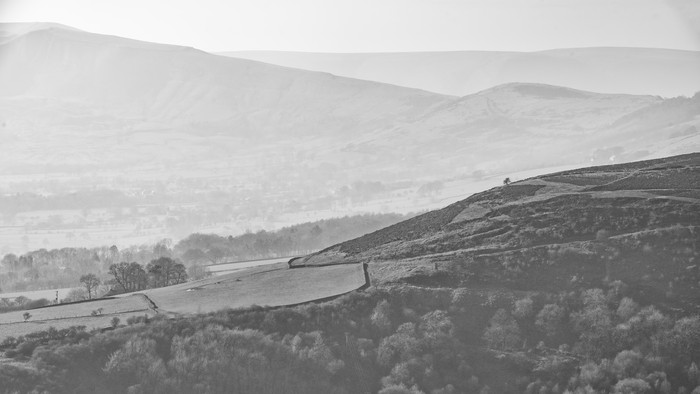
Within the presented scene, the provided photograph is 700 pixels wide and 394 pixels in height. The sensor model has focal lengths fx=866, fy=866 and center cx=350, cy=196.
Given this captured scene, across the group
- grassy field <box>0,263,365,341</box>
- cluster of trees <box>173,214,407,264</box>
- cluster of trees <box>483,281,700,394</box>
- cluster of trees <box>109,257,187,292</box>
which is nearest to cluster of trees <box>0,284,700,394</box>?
cluster of trees <box>483,281,700,394</box>

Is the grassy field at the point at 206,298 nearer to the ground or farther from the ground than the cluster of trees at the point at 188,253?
nearer to the ground

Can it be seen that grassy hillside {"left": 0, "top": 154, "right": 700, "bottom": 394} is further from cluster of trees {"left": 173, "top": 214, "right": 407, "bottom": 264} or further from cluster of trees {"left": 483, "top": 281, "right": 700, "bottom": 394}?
cluster of trees {"left": 173, "top": 214, "right": 407, "bottom": 264}

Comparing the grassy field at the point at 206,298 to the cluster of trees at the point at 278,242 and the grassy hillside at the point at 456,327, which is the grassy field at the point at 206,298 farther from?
the cluster of trees at the point at 278,242

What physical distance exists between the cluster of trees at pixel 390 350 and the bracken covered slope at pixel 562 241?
1.88 m

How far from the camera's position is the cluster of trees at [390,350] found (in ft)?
110

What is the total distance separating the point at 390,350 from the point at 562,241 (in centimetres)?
1254

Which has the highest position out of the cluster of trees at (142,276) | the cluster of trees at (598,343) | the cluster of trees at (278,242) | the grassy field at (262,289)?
the cluster of trees at (278,242)

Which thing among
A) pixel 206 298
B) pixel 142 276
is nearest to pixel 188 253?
pixel 142 276

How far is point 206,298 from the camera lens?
4381 centimetres

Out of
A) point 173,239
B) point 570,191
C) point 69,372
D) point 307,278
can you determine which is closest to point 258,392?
point 69,372

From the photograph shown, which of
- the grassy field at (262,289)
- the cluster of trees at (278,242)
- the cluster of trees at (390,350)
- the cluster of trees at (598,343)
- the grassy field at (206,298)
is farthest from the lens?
the cluster of trees at (278,242)

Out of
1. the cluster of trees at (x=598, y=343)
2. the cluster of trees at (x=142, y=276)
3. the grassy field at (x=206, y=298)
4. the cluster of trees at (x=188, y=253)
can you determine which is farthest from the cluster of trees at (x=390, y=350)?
the cluster of trees at (x=188, y=253)

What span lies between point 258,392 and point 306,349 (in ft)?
9.89

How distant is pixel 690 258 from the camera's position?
39.8 m
